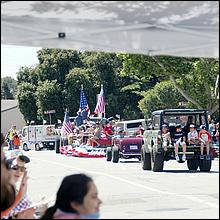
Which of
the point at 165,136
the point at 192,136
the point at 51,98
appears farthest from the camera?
the point at 51,98

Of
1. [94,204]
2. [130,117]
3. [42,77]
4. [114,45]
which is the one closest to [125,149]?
[114,45]

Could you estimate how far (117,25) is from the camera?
7.31 meters

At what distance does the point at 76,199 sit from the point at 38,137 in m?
50.6

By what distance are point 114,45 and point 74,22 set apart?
0.72 metres

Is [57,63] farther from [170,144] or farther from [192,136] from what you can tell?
Result: [170,144]

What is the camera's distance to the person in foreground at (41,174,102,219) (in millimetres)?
5480

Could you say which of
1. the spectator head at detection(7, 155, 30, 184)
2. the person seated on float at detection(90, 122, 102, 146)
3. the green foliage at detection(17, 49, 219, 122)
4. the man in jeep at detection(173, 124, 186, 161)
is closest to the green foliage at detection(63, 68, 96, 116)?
the green foliage at detection(17, 49, 219, 122)

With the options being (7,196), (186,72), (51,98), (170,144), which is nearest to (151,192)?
(170,144)

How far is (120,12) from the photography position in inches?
272

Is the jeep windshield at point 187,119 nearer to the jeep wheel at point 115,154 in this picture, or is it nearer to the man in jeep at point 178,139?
the man in jeep at point 178,139

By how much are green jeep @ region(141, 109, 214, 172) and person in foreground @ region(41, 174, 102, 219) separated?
16.3 meters

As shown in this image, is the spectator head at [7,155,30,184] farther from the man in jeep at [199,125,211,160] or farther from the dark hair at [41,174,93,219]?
the man in jeep at [199,125,211,160]

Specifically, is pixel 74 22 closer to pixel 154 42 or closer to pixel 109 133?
pixel 154 42

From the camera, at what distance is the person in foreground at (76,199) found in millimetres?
5480
